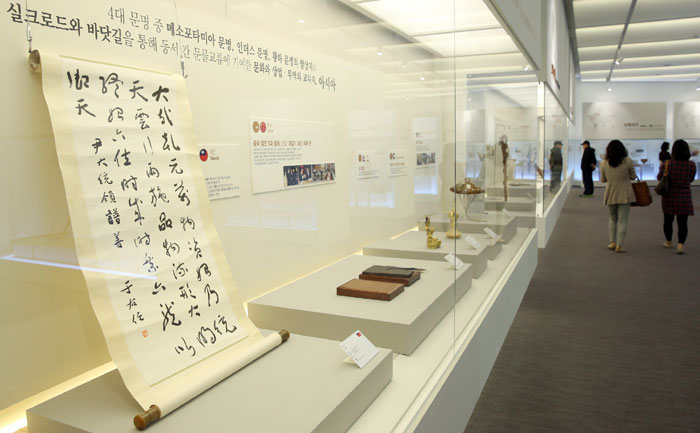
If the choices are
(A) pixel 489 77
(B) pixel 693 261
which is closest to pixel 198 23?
(A) pixel 489 77

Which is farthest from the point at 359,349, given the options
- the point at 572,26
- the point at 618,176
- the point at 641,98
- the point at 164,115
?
the point at 641,98

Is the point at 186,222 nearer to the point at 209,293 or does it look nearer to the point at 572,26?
the point at 209,293

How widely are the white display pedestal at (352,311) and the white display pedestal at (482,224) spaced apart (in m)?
0.99

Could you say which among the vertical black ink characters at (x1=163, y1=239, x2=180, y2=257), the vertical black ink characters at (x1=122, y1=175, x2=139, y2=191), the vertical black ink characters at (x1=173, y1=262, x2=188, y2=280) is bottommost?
the vertical black ink characters at (x1=173, y1=262, x2=188, y2=280)

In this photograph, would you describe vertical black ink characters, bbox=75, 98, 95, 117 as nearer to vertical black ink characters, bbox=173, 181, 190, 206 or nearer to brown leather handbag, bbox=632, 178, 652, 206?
vertical black ink characters, bbox=173, 181, 190, 206

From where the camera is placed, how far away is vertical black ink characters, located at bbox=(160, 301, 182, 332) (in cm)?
147

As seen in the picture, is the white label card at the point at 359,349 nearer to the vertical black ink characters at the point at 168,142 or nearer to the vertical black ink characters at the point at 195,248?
the vertical black ink characters at the point at 195,248

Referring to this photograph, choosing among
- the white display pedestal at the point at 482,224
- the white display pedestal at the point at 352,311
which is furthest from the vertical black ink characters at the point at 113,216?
the white display pedestal at the point at 482,224

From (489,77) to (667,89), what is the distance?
64.1 feet

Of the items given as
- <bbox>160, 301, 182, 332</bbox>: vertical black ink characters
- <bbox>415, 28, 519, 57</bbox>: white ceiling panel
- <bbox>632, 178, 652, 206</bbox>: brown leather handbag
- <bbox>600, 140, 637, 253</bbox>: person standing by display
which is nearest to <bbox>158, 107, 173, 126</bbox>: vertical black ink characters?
<bbox>160, 301, 182, 332</bbox>: vertical black ink characters

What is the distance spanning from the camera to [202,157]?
2.01m

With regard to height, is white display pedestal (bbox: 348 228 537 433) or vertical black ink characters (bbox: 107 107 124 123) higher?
vertical black ink characters (bbox: 107 107 124 123)

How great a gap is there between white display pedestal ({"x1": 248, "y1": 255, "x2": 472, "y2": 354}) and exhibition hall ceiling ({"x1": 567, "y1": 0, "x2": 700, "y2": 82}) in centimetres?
972

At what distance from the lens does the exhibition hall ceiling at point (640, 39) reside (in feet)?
33.0
